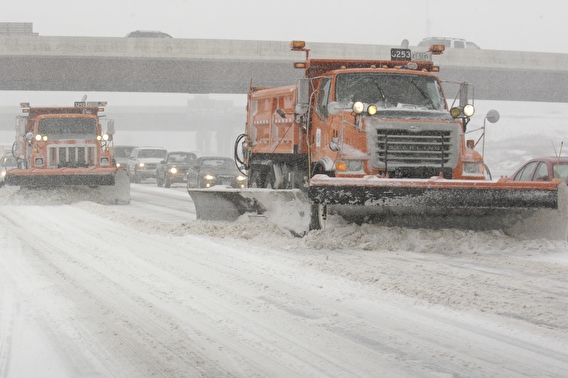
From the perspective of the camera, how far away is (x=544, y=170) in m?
13.4

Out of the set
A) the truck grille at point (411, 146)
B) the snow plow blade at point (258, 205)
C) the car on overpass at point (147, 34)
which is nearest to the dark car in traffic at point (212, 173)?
the snow plow blade at point (258, 205)

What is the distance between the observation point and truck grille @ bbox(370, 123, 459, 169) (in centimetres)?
1123

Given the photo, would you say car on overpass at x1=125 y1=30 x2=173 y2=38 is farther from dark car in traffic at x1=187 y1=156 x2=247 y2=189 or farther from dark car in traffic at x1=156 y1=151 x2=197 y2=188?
dark car in traffic at x1=187 y1=156 x2=247 y2=189

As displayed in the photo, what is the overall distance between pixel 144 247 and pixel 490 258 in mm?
4487

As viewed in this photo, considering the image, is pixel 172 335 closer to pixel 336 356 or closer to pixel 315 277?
pixel 336 356

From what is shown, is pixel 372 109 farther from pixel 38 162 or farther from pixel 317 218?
pixel 38 162

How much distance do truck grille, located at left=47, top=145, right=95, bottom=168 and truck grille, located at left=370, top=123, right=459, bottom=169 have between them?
13156 millimetres

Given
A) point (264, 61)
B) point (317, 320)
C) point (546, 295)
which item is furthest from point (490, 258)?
point (264, 61)

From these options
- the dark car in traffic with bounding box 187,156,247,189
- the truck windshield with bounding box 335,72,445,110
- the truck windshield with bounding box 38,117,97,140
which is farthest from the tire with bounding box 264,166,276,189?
the dark car in traffic with bounding box 187,156,247,189

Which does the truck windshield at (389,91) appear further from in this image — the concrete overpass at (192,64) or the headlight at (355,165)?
the concrete overpass at (192,64)

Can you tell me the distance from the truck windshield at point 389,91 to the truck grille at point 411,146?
0.78 metres

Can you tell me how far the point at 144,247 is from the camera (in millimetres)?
11008

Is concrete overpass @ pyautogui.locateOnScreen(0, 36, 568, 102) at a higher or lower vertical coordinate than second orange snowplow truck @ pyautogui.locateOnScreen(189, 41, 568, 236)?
higher

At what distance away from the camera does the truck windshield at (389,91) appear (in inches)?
479
